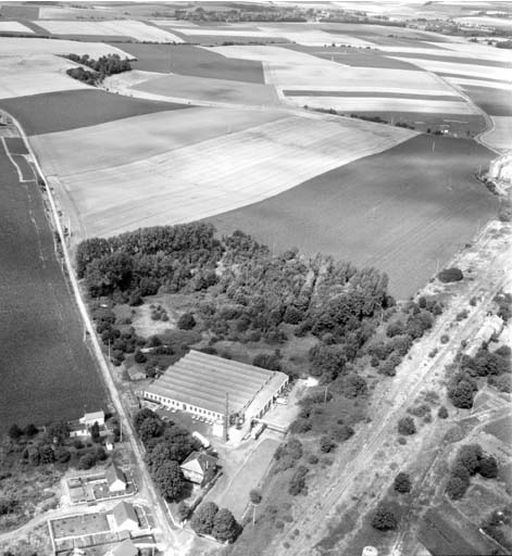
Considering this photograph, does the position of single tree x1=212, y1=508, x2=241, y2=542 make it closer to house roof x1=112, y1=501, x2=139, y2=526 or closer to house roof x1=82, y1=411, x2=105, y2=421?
house roof x1=112, y1=501, x2=139, y2=526

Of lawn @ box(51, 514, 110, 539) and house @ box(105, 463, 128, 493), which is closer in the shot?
lawn @ box(51, 514, 110, 539)

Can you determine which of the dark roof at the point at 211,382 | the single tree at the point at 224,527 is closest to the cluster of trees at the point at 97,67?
the dark roof at the point at 211,382

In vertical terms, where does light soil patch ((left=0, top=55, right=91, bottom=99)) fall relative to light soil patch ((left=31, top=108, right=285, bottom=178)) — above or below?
below

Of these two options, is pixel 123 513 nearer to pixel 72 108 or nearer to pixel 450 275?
pixel 450 275

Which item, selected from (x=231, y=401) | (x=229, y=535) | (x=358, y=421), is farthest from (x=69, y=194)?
(x=229, y=535)

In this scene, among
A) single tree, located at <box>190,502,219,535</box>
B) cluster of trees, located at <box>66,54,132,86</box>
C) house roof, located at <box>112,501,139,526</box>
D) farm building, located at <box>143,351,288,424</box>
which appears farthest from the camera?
cluster of trees, located at <box>66,54,132,86</box>

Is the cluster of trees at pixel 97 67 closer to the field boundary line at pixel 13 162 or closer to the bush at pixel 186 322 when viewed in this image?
the field boundary line at pixel 13 162

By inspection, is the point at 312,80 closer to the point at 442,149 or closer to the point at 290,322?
the point at 442,149

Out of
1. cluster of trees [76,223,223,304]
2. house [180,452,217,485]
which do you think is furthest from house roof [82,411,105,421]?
cluster of trees [76,223,223,304]
